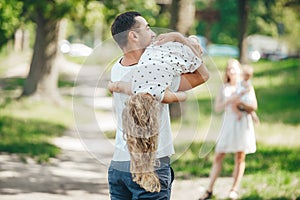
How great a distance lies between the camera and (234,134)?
961 centimetres

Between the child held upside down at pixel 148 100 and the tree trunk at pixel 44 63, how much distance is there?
17594mm

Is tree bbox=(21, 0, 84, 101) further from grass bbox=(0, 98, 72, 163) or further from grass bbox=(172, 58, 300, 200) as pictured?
grass bbox=(172, 58, 300, 200)

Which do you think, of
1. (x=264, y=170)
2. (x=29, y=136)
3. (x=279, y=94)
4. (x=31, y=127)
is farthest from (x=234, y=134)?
(x=279, y=94)

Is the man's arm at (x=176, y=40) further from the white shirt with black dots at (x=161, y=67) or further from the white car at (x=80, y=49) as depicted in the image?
the white car at (x=80, y=49)

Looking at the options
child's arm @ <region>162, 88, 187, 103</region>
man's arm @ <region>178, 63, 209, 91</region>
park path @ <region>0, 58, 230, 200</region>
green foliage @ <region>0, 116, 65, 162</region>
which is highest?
man's arm @ <region>178, 63, 209, 91</region>

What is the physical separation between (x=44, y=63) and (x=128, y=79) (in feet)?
58.2

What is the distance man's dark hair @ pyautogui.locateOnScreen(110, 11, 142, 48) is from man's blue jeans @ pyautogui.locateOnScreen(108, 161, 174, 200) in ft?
2.53

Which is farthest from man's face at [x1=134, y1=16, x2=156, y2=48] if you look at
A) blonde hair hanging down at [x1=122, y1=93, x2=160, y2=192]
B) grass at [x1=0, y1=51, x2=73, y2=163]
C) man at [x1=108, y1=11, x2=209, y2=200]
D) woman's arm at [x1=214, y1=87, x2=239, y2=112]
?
grass at [x1=0, y1=51, x2=73, y2=163]

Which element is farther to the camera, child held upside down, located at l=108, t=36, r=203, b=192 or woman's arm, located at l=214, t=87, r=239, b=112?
woman's arm, located at l=214, t=87, r=239, b=112

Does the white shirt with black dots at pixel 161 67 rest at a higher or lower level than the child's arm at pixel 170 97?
higher

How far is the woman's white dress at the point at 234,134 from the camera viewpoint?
9.52 m

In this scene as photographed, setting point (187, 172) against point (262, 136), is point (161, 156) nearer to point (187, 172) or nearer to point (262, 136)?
point (187, 172)

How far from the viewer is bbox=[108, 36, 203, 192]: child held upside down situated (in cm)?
439

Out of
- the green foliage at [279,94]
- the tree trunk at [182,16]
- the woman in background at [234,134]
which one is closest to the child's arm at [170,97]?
the woman in background at [234,134]
